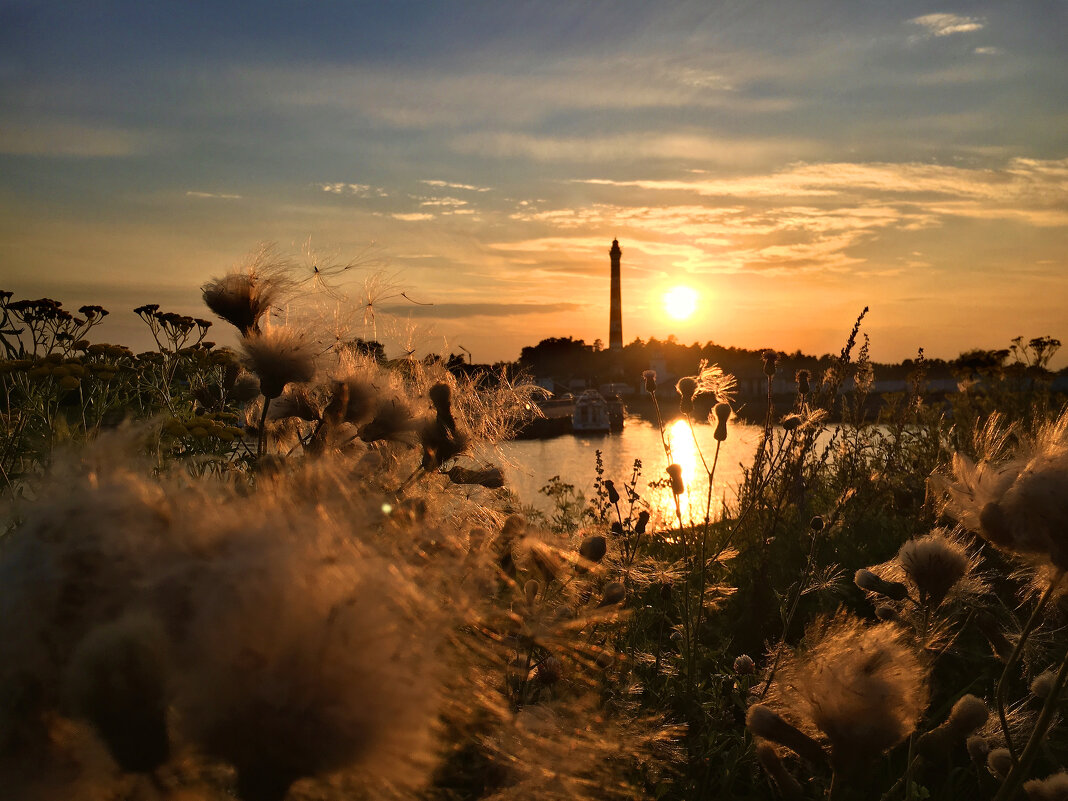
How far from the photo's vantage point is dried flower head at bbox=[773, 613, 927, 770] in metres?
0.93

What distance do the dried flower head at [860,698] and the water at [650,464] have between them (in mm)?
1430

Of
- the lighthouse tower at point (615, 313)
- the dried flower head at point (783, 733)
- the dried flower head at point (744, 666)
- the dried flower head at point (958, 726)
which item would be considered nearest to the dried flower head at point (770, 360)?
the dried flower head at point (744, 666)

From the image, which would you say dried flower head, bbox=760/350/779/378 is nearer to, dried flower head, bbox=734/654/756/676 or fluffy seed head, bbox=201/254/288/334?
dried flower head, bbox=734/654/756/676

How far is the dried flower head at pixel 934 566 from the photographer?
1578 millimetres

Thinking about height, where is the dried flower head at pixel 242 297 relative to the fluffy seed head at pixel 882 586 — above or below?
above

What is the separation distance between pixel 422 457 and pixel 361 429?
0.16 m

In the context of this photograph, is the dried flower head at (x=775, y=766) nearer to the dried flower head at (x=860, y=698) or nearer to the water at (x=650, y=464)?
the dried flower head at (x=860, y=698)

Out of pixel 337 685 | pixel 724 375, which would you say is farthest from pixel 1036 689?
pixel 724 375

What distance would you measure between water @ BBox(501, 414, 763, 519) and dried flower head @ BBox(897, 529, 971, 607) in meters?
1.20

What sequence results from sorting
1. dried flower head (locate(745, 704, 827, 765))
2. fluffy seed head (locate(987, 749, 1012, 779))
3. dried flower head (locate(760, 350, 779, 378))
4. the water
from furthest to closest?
the water
dried flower head (locate(760, 350, 779, 378))
fluffy seed head (locate(987, 749, 1012, 779))
dried flower head (locate(745, 704, 827, 765))

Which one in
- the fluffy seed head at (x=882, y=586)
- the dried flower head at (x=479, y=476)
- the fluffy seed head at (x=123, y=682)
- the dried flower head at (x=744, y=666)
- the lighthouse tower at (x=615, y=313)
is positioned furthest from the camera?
the lighthouse tower at (x=615, y=313)

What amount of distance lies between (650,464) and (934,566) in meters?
15.2

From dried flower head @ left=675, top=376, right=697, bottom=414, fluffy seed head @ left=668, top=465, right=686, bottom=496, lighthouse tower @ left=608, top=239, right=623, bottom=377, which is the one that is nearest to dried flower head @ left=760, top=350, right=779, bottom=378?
dried flower head @ left=675, top=376, right=697, bottom=414

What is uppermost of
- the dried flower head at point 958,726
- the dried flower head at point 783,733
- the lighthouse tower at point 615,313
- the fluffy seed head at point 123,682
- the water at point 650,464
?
the lighthouse tower at point 615,313
